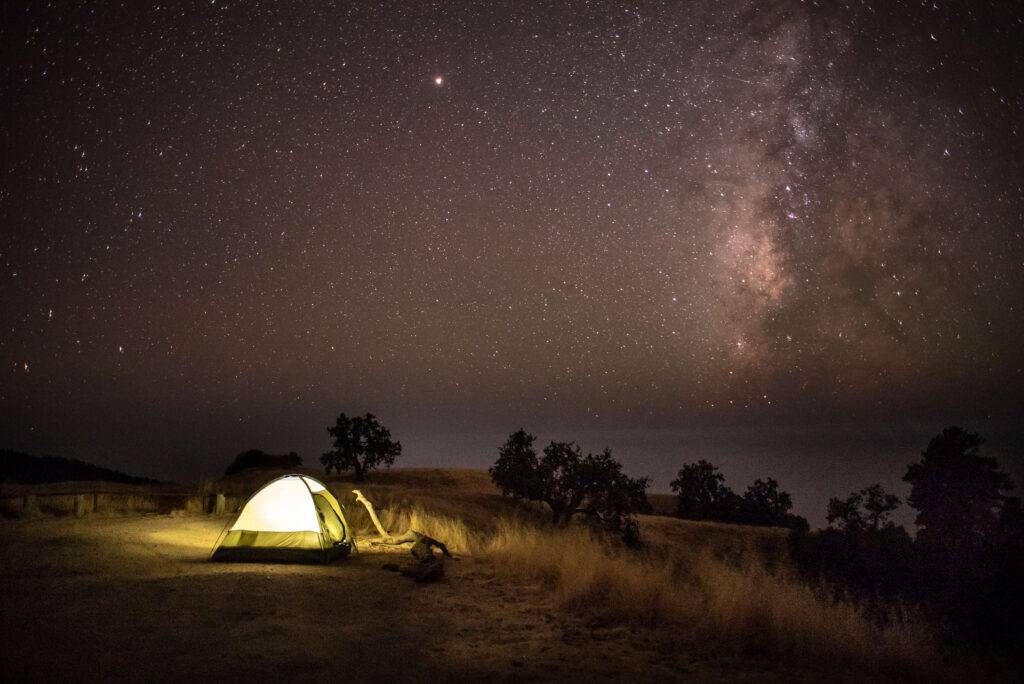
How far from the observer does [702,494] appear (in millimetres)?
56375

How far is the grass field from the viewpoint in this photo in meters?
6.54

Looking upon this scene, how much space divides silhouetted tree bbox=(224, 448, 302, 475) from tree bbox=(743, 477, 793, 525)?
37.1 meters

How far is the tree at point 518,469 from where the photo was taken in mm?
33938

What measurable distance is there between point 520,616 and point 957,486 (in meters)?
40.9

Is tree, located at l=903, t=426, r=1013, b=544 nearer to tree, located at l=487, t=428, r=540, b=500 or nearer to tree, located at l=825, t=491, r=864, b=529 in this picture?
tree, located at l=825, t=491, r=864, b=529

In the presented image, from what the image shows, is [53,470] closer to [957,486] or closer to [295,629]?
[295,629]

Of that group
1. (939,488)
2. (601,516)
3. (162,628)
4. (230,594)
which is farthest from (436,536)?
(939,488)

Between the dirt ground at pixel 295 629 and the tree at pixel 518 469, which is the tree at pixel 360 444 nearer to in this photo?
the tree at pixel 518 469

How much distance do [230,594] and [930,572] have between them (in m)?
20.2

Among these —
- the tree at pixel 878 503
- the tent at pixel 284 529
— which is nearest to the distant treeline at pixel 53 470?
the tent at pixel 284 529

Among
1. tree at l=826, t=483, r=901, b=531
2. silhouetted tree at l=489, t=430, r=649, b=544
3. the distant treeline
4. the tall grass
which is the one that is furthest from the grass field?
tree at l=826, t=483, r=901, b=531

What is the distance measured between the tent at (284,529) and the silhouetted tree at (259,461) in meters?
41.7

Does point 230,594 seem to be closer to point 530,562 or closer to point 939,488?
point 530,562

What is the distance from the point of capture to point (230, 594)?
9211mm
